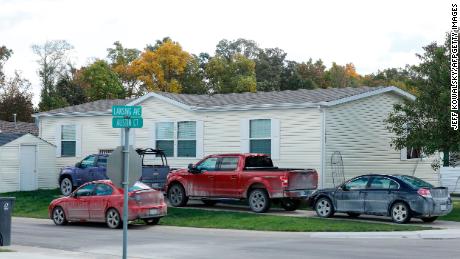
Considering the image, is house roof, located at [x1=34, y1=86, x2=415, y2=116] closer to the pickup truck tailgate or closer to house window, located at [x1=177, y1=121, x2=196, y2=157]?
house window, located at [x1=177, y1=121, x2=196, y2=157]

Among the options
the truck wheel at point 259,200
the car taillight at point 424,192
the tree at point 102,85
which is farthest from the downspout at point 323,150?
the tree at point 102,85

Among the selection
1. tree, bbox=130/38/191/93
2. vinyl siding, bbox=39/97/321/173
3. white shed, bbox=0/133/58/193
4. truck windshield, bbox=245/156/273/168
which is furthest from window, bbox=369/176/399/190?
tree, bbox=130/38/191/93

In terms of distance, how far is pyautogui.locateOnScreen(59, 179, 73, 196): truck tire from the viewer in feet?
102

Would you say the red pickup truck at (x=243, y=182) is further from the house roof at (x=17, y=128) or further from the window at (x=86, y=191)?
the house roof at (x=17, y=128)

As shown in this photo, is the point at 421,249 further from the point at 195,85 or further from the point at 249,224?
the point at 195,85

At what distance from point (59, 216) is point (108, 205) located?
227cm

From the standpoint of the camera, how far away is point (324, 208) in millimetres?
23594

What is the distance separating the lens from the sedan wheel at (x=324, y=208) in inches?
923

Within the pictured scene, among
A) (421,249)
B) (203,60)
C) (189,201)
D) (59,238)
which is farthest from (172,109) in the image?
(203,60)

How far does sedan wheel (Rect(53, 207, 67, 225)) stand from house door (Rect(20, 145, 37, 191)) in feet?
38.3

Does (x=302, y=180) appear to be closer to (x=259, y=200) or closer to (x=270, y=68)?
(x=259, y=200)

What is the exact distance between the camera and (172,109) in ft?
105

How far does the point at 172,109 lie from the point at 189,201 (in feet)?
14.9

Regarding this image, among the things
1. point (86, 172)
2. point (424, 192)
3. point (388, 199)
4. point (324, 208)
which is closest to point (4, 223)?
point (324, 208)
